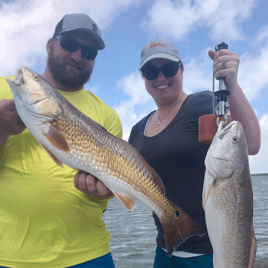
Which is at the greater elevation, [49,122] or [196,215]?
[49,122]

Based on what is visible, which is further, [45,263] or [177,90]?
[177,90]

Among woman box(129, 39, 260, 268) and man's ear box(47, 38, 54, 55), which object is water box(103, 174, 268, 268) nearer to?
woman box(129, 39, 260, 268)

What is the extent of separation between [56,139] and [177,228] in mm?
1575

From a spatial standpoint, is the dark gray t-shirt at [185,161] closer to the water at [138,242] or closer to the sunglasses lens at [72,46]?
the sunglasses lens at [72,46]

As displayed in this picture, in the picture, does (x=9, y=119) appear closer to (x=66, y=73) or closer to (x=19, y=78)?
(x=19, y=78)

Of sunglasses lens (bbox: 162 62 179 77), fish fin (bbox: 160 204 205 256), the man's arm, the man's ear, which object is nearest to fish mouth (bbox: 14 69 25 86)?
the man's arm

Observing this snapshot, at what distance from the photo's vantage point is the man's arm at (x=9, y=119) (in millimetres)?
2305

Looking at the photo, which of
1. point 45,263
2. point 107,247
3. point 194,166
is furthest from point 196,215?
point 45,263

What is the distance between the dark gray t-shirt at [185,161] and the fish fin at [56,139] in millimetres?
1452

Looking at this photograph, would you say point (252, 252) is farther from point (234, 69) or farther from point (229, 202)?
point (234, 69)

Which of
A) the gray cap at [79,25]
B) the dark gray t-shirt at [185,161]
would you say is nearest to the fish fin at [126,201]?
the dark gray t-shirt at [185,161]

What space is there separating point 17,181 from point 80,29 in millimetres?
2145

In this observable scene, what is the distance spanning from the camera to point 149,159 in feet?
11.6

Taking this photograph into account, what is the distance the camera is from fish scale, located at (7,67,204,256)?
230 cm
